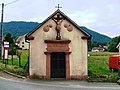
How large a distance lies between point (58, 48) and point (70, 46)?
37.0 inches

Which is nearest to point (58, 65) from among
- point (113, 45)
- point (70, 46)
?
point (70, 46)

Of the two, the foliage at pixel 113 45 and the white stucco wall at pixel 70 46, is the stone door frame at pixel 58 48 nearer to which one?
the white stucco wall at pixel 70 46

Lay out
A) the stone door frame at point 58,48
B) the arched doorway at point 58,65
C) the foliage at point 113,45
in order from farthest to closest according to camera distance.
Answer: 1. the foliage at point 113,45
2. the arched doorway at point 58,65
3. the stone door frame at point 58,48

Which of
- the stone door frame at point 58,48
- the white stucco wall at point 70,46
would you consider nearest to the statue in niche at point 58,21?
the white stucco wall at point 70,46

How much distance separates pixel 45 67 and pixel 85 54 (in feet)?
10.6

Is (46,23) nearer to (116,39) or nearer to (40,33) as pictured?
(40,33)

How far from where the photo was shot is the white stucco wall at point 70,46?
2612cm

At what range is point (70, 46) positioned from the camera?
26375 mm

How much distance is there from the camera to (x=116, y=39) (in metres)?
144

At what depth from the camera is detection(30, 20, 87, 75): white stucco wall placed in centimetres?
2612

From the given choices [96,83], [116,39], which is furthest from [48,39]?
[116,39]

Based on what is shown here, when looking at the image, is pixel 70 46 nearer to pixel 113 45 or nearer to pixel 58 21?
pixel 58 21

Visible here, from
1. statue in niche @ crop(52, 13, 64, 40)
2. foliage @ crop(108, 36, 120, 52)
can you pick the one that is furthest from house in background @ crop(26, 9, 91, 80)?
foliage @ crop(108, 36, 120, 52)

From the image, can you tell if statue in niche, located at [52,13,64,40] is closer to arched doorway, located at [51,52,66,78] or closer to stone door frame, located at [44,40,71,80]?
stone door frame, located at [44,40,71,80]
